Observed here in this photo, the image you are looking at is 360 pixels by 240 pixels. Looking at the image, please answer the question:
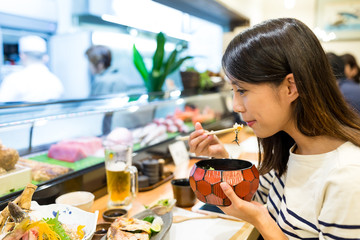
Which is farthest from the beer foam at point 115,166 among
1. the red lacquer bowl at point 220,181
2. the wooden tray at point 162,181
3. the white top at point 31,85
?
the white top at point 31,85

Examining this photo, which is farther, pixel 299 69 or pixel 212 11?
pixel 212 11

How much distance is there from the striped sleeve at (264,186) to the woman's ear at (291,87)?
51 cm

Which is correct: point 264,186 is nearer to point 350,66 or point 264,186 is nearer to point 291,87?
point 291,87

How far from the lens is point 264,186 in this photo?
1.43 meters

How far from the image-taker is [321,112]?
39.1 inches

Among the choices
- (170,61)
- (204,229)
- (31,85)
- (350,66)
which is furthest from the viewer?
(350,66)

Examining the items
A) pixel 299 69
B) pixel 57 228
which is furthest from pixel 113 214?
pixel 299 69

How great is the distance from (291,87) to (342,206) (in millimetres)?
388

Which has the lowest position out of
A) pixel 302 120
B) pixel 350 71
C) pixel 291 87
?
pixel 302 120

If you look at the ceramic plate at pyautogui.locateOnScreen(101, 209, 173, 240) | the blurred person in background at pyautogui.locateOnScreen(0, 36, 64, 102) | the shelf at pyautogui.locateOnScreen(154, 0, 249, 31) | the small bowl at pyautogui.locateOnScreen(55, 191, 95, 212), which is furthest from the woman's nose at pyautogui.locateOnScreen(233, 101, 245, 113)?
the blurred person in background at pyautogui.locateOnScreen(0, 36, 64, 102)

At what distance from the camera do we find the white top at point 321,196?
885 mm

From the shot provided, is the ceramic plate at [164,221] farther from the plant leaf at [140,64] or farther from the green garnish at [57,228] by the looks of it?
the plant leaf at [140,64]

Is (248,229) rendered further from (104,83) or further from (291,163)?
(104,83)

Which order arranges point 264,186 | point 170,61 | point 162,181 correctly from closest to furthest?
1. point 264,186
2. point 162,181
3. point 170,61
